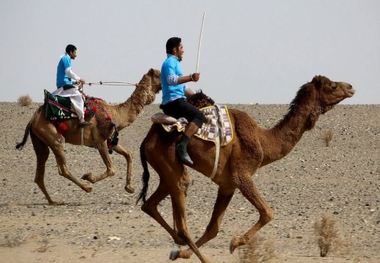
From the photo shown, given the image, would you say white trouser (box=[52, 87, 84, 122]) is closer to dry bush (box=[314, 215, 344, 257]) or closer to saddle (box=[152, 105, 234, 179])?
dry bush (box=[314, 215, 344, 257])

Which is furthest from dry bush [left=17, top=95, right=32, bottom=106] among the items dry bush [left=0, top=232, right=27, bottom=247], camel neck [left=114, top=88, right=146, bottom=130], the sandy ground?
dry bush [left=0, top=232, right=27, bottom=247]

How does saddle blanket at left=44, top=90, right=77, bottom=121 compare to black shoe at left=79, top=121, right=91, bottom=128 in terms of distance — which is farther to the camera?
black shoe at left=79, top=121, right=91, bottom=128

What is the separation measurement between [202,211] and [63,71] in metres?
3.64

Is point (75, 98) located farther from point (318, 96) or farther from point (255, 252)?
point (255, 252)

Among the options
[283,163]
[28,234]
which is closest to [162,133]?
[28,234]

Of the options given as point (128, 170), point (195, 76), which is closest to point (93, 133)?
point (128, 170)

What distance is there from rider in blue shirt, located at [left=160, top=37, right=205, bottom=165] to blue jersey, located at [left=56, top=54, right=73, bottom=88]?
6.48m

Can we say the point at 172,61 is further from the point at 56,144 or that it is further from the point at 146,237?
the point at 56,144

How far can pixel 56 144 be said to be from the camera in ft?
59.0

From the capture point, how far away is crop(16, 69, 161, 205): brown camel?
17969 millimetres

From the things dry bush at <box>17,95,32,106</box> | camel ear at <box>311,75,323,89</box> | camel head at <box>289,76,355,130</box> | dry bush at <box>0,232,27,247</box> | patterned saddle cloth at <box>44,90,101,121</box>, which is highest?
camel ear at <box>311,75,323,89</box>

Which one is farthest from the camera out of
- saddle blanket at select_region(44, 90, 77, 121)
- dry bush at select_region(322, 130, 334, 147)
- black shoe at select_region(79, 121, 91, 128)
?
dry bush at select_region(322, 130, 334, 147)

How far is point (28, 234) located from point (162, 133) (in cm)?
353

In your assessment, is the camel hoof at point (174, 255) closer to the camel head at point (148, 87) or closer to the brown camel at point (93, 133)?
the brown camel at point (93, 133)
